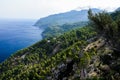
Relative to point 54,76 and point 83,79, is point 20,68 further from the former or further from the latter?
point 83,79

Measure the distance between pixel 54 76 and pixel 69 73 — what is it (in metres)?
7.72

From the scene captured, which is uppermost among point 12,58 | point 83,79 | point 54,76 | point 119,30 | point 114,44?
point 119,30

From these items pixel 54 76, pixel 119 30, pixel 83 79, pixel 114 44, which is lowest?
pixel 54 76

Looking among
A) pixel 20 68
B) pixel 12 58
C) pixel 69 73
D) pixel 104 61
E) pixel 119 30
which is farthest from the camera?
pixel 12 58

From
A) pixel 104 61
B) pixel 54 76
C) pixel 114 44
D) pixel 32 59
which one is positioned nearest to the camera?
pixel 114 44

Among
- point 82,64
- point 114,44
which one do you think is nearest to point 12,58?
point 82,64

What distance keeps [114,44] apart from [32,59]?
91356 mm

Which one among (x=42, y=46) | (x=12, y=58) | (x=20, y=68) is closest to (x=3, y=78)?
(x=20, y=68)

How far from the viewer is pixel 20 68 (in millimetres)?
116625

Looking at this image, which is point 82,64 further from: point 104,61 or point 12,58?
point 12,58

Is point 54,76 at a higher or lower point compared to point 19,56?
higher

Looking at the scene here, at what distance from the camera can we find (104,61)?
5416cm

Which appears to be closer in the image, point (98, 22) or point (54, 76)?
point (98, 22)

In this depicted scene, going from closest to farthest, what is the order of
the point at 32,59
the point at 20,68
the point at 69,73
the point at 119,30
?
the point at 119,30 < the point at 69,73 < the point at 20,68 < the point at 32,59
